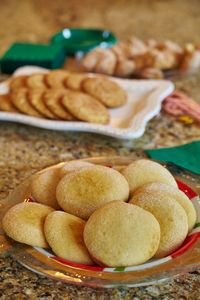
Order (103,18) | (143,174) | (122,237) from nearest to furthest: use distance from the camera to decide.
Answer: (122,237), (143,174), (103,18)

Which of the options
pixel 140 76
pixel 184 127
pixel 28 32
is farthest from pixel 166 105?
pixel 28 32

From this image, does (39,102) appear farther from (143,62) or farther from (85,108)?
(143,62)

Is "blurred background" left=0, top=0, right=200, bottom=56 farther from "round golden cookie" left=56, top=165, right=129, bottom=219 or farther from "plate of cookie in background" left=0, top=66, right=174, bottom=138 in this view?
"round golden cookie" left=56, top=165, right=129, bottom=219

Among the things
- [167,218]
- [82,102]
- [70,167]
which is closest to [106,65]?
[82,102]

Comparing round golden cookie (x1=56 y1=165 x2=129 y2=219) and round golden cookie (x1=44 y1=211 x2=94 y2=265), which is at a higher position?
round golden cookie (x1=56 y1=165 x2=129 y2=219)

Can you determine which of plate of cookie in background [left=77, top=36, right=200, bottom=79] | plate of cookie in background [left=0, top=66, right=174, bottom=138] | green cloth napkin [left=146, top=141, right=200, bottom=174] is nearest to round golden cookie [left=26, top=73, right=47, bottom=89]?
plate of cookie in background [left=0, top=66, right=174, bottom=138]

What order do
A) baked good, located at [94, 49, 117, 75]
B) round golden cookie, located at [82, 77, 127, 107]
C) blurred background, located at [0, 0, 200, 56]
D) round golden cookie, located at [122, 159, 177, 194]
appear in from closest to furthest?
1. round golden cookie, located at [122, 159, 177, 194]
2. round golden cookie, located at [82, 77, 127, 107]
3. baked good, located at [94, 49, 117, 75]
4. blurred background, located at [0, 0, 200, 56]
